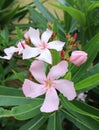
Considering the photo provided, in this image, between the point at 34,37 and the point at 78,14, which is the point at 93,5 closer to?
the point at 78,14

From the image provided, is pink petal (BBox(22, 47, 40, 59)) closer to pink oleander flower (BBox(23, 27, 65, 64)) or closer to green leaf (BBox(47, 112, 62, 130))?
pink oleander flower (BBox(23, 27, 65, 64))

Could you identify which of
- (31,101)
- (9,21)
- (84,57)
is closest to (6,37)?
(9,21)

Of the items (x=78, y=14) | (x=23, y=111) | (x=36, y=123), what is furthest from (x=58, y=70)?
(x=78, y=14)

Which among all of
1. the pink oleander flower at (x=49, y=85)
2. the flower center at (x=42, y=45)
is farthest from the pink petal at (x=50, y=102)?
the flower center at (x=42, y=45)

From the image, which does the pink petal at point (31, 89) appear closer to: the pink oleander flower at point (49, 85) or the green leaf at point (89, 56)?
the pink oleander flower at point (49, 85)

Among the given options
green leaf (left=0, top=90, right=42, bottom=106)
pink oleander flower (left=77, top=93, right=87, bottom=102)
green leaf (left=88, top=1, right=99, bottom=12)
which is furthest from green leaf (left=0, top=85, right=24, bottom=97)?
green leaf (left=88, top=1, right=99, bottom=12)

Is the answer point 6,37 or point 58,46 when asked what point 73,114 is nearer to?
point 58,46

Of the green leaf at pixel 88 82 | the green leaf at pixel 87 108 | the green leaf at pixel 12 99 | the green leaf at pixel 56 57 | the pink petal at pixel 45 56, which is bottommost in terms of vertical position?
the green leaf at pixel 87 108
